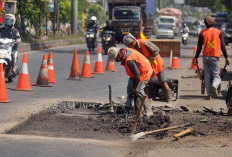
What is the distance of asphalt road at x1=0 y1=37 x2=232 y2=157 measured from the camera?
8.22 meters

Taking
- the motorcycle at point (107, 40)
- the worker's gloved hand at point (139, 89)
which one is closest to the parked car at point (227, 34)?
the motorcycle at point (107, 40)

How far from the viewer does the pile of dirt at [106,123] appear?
9820 millimetres

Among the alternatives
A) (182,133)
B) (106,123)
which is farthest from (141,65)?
(182,133)

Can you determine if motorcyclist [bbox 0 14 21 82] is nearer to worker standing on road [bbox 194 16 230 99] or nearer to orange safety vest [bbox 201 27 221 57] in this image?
worker standing on road [bbox 194 16 230 99]

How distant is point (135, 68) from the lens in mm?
10602

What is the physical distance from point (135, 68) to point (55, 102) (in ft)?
9.69

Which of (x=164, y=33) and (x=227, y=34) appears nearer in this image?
(x=227, y=34)

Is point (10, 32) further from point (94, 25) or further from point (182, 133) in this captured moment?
point (94, 25)

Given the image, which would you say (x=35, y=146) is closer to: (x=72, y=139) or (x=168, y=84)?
(x=72, y=139)

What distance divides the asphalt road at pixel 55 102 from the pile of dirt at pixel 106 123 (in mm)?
339

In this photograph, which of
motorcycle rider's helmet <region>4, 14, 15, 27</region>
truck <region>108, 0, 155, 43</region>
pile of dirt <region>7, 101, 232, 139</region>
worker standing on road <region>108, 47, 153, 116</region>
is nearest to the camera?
pile of dirt <region>7, 101, 232, 139</region>

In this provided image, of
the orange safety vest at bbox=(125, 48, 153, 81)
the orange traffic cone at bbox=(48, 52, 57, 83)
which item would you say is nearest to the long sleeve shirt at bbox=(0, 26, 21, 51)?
the orange traffic cone at bbox=(48, 52, 57, 83)

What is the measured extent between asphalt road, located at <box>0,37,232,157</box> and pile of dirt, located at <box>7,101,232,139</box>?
339 millimetres

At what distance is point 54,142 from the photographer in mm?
8812
